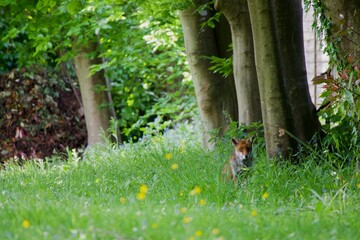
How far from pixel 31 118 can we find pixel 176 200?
11308 mm

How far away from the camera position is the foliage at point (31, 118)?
18266mm

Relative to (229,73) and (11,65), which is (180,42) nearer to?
(11,65)

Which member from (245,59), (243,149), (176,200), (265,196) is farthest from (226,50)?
(265,196)

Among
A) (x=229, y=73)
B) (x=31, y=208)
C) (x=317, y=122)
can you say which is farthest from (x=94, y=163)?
(x=31, y=208)

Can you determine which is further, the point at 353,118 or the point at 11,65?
the point at 11,65

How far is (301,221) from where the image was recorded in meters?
5.85

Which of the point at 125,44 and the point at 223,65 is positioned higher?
the point at 125,44

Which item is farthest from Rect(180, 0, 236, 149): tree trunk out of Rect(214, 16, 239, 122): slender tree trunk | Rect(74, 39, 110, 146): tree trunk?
Rect(74, 39, 110, 146): tree trunk

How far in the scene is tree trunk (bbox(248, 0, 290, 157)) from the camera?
912cm

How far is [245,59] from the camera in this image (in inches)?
427

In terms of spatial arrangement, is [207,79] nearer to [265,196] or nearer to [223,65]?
[223,65]

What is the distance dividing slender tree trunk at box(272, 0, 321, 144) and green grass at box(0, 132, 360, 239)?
0.58 metres

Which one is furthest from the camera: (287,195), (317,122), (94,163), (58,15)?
(58,15)

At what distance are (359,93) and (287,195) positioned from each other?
4.56ft
